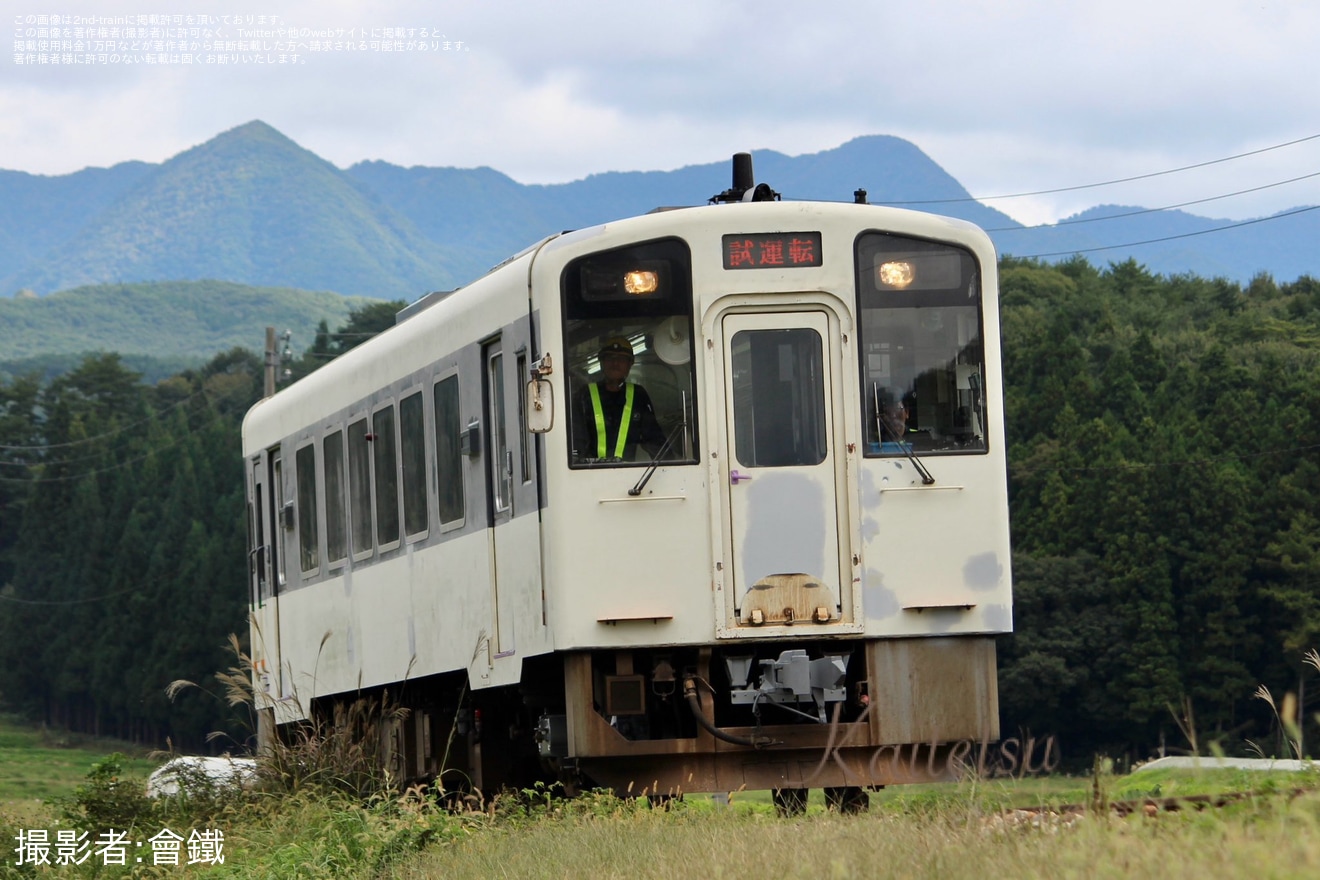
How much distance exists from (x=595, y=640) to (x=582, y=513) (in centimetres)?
63

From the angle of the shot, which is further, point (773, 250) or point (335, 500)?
point (335, 500)

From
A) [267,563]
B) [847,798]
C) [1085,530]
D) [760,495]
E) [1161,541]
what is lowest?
[847,798]

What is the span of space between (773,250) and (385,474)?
3.98 metres

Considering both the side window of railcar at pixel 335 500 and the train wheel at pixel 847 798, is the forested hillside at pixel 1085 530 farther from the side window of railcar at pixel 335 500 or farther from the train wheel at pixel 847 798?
the train wheel at pixel 847 798

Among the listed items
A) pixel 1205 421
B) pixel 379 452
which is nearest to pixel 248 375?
pixel 1205 421

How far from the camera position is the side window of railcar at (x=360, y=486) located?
13.6 m

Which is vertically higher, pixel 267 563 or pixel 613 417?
pixel 613 417

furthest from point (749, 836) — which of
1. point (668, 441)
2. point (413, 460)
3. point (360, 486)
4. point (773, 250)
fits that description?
point (360, 486)

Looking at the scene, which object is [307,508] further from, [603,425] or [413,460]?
[603,425]

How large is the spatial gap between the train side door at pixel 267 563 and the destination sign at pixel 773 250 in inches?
270

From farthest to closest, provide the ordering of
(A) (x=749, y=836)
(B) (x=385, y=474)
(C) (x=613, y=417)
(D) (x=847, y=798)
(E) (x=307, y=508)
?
(E) (x=307, y=508)
(B) (x=385, y=474)
(D) (x=847, y=798)
(C) (x=613, y=417)
(A) (x=749, y=836)

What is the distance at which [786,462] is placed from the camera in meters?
10.1

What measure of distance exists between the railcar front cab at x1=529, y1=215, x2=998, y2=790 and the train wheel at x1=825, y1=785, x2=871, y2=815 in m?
0.30

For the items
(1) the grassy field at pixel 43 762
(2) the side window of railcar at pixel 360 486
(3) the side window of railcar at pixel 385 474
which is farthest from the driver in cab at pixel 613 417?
(1) the grassy field at pixel 43 762
